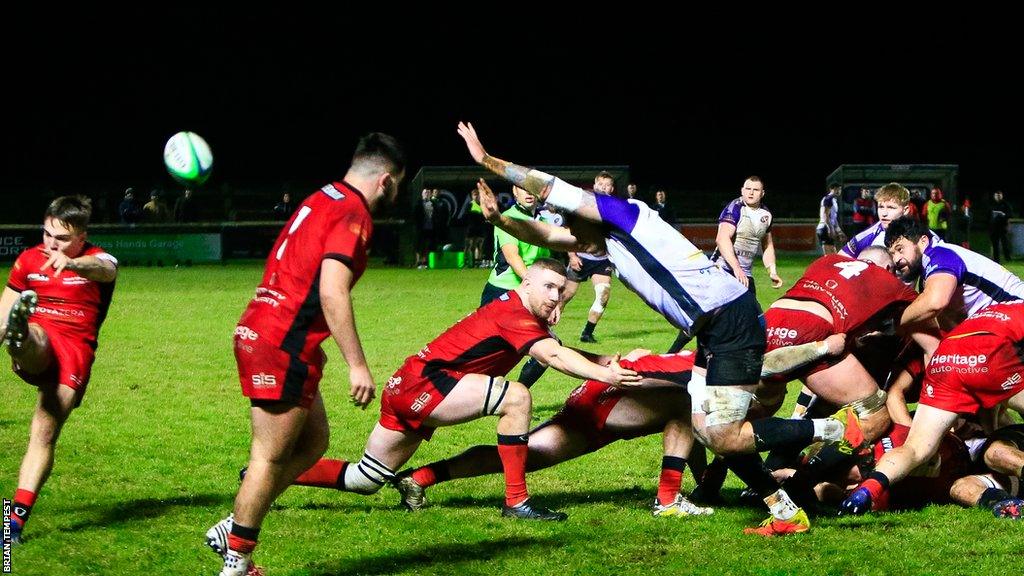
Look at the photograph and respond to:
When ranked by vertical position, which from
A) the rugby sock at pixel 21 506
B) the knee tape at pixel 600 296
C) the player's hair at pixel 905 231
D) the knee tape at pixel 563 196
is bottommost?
the knee tape at pixel 600 296

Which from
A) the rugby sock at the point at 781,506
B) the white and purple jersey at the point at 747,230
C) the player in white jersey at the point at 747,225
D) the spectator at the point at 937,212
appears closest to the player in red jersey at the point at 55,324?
the rugby sock at the point at 781,506

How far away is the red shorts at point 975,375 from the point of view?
604 cm

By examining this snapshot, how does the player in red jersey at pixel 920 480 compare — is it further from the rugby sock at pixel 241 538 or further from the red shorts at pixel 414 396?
the rugby sock at pixel 241 538

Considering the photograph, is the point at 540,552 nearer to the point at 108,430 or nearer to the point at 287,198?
the point at 108,430

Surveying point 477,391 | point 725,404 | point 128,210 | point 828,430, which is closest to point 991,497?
point 828,430

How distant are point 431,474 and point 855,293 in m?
2.58

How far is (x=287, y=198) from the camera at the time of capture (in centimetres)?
3062

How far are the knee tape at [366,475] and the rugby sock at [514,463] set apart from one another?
2.15 feet

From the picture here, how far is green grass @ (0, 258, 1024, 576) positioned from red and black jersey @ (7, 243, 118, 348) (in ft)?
3.43

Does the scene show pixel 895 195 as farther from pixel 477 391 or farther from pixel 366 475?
pixel 366 475

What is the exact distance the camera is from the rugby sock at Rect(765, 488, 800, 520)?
5820mm

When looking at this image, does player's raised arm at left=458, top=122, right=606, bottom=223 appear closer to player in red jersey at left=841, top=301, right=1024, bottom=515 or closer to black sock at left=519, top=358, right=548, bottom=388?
player in red jersey at left=841, top=301, right=1024, bottom=515

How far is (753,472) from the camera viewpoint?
5820mm

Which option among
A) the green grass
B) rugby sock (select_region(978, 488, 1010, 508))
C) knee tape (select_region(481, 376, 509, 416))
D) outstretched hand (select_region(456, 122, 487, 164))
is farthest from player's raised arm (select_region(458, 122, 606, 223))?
rugby sock (select_region(978, 488, 1010, 508))
